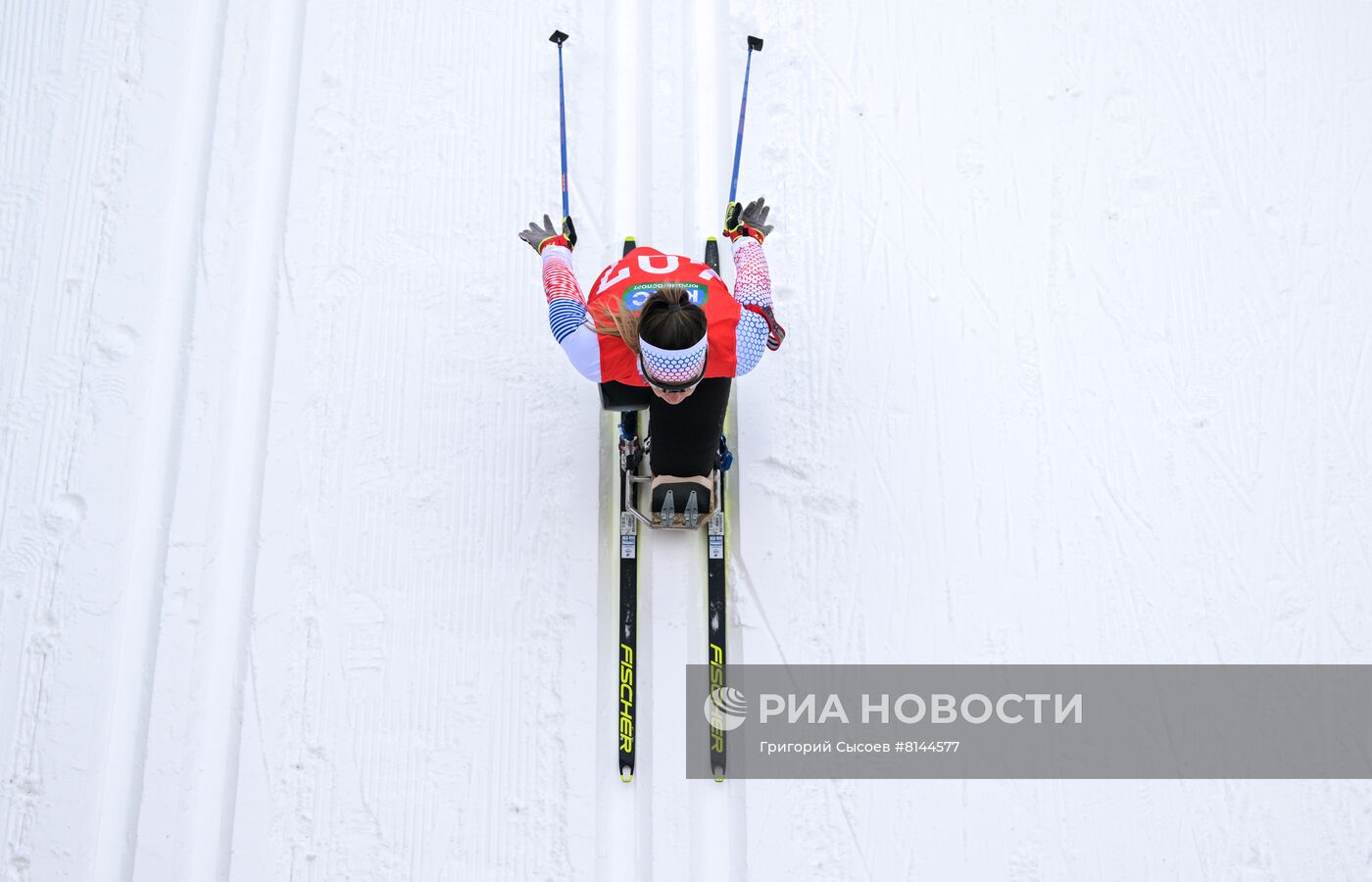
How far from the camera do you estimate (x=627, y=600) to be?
412cm

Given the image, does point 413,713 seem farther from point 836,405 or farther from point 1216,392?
point 1216,392

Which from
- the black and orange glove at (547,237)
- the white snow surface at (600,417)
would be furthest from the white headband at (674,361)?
the white snow surface at (600,417)

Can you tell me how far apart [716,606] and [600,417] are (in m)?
0.85

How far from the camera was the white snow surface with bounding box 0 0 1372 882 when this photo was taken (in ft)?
12.9

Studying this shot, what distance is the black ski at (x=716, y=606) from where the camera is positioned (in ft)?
13.2

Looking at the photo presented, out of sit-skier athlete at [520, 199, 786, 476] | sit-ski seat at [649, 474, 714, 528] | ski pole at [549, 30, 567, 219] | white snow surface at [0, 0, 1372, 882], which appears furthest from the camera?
ski pole at [549, 30, 567, 219]

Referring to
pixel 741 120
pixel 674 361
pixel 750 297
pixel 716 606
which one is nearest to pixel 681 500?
pixel 716 606

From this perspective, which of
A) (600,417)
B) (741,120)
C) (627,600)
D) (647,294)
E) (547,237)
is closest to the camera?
(647,294)

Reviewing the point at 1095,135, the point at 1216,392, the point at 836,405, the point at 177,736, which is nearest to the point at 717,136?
the point at 836,405

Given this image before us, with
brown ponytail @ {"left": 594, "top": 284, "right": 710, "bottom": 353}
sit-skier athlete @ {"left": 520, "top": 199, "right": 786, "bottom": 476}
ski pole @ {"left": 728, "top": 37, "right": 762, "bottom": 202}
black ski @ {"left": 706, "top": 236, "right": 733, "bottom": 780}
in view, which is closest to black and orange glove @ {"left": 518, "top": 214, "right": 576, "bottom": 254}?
sit-skier athlete @ {"left": 520, "top": 199, "right": 786, "bottom": 476}

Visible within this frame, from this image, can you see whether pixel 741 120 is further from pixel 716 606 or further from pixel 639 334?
pixel 716 606

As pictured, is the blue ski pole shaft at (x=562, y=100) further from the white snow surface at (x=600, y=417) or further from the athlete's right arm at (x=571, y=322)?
the athlete's right arm at (x=571, y=322)

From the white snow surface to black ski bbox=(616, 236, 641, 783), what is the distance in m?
0.07

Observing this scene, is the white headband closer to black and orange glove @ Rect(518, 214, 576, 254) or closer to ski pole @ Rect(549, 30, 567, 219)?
black and orange glove @ Rect(518, 214, 576, 254)
